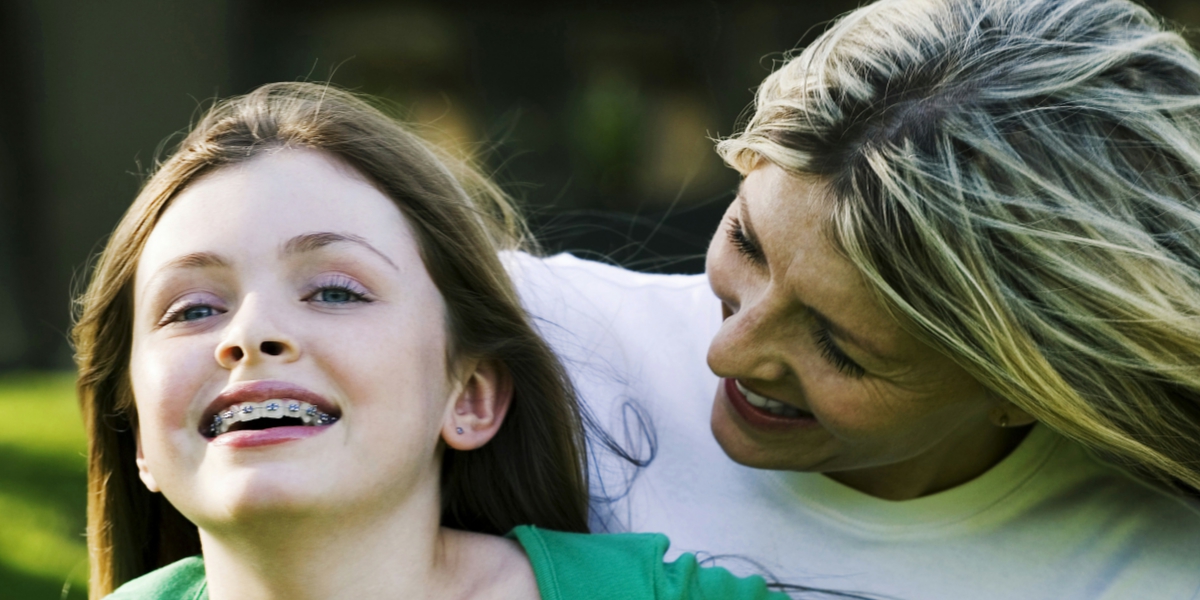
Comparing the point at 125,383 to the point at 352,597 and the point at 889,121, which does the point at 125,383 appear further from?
the point at 889,121

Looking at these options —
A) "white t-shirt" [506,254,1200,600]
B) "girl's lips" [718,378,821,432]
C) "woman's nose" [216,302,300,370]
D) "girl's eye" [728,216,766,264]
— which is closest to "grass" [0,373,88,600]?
"woman's nose" [216,302,300,370]

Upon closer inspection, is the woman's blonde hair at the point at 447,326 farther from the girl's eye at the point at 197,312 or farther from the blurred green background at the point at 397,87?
the blurred green background at the point at 397,87

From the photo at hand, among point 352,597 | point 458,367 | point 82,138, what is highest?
point 82,138

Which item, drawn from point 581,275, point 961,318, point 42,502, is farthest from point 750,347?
point 42,502

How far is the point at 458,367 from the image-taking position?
2.02m

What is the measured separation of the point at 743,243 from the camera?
1.96 meters

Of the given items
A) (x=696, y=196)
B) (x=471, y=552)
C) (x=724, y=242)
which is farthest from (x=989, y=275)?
(x=696, y=196)

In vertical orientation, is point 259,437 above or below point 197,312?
below

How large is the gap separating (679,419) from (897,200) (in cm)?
69

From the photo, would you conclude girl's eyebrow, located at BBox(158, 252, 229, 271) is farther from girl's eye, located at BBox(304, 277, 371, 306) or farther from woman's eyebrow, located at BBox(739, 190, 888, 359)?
woman's eyebrow, located at BBox(739, 190, 888, 359)

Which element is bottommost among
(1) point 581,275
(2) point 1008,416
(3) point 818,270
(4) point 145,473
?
(2) point 1008,416

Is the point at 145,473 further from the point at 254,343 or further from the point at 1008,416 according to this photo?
the point at 1008,416

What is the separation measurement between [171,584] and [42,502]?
6.82 ft

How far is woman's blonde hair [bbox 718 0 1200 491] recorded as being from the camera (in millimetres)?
1740
